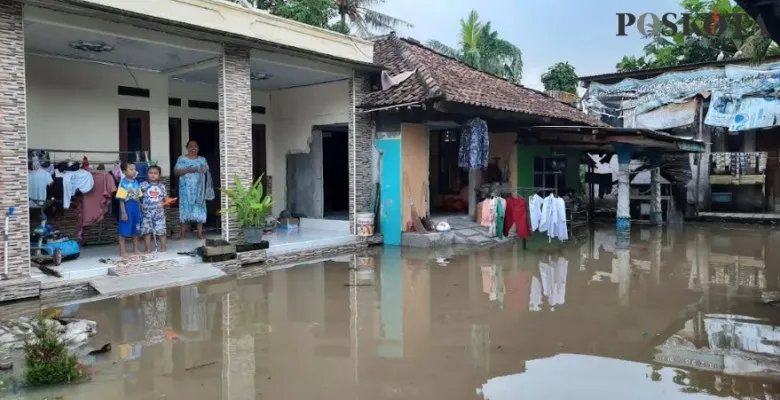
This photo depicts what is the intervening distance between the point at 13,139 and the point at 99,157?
355 centimetres

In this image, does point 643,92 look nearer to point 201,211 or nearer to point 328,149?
point 328,149

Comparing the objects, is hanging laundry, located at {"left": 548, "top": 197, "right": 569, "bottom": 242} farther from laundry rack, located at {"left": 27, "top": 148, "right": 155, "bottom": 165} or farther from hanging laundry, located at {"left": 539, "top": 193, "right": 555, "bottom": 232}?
laundry rack, located at {"left": 27, "top": 148, "right": 155, "bottom": 165}

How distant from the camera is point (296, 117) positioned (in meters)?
14.6

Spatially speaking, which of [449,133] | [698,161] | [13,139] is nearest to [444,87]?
[449,133]

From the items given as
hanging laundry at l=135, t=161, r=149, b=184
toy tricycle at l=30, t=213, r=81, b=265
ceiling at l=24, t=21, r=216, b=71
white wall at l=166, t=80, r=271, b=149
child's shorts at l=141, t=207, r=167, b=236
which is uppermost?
ceiling at l=24, t=21, r=216, b=71

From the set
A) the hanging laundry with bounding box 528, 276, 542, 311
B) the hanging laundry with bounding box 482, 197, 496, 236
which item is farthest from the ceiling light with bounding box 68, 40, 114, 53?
the hanging laundry with bounding box 482, 197, 496, 236

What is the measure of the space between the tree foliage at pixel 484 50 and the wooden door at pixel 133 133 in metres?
19.9

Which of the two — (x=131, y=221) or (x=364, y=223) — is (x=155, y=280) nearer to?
(x=131, y=221)

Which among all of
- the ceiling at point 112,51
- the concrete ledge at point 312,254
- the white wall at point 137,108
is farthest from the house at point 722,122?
the ceiling at point 112,51

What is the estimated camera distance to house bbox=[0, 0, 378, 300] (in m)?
7.91

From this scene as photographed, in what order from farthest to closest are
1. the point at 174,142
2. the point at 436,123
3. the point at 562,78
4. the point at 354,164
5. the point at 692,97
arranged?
the point at 562,78 < the point at 692,97 < the point at 436,123 < the point at 354,164 < the point at 174,142

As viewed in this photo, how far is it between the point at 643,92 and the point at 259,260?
15.3m

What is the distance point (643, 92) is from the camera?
20047mm

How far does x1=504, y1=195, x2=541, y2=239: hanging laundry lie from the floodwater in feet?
7.64
